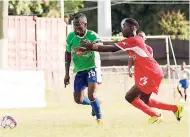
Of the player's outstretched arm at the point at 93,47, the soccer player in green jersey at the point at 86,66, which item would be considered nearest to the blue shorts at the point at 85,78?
the soccer player in green jersey at the point at 86,66

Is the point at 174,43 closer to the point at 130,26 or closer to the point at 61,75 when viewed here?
the point at 61,75

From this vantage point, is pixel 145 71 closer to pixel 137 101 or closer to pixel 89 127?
pixel 137 101

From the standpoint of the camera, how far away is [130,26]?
11.5 meters

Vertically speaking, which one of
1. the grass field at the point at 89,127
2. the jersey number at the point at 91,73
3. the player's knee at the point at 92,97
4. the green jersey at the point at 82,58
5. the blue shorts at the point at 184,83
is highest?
the green jersey at the point at 82,58

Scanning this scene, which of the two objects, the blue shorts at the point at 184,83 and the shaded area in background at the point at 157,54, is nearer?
the blue shorts at the point at 184,83

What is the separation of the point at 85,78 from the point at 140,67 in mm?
1606

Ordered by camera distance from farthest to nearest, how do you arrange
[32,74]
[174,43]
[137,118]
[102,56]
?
[174,43] < [102,56] < [32,74] < [137,118]

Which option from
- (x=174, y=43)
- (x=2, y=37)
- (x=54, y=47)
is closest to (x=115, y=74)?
(x=2, y=37)

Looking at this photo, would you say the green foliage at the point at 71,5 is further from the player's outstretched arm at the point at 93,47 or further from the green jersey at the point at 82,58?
the player's outstretched arm at the point at 93,47

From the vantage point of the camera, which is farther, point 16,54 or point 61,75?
point 16,54

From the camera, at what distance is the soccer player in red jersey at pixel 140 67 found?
36.7 feet

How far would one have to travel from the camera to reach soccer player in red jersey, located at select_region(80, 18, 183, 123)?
1120 centimetres

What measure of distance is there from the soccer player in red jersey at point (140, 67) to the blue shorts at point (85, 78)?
2.95ft

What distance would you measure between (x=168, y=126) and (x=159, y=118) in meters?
0.71
